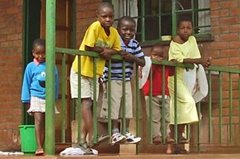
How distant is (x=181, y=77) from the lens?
707cm

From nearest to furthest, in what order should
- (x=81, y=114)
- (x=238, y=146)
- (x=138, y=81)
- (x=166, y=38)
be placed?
(x=81, y=114) → (x=138, y=81) → (x=238, y=146) → (x=166, y=38)

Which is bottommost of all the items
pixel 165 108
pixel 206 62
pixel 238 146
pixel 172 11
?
pixel 238 146

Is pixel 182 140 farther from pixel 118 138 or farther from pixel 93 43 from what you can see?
pixel 93 43

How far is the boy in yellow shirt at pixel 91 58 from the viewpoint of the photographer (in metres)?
6.08

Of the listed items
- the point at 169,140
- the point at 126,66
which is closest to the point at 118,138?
the point at 126,66

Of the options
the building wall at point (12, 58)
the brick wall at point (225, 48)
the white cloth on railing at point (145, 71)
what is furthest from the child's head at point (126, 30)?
the building wall at point (12, 58)

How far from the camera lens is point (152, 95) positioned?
7.06 meters

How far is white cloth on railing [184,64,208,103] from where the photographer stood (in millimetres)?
7168

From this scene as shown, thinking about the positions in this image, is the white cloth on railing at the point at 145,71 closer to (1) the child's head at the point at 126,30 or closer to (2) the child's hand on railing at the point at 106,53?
(1) the child's head at the point at 126,30

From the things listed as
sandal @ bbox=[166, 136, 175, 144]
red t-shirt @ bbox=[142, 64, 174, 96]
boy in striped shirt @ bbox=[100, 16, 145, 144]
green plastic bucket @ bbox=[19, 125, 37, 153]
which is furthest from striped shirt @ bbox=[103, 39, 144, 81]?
green plastic bucket @ bbox=[19, 125, 37, 153]

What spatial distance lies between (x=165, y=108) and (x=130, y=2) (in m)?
2.78

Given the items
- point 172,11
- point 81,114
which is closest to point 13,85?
point 172,11

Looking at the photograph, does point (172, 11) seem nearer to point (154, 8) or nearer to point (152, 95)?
point (154, 8)

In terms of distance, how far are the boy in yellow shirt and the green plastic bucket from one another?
103cm
